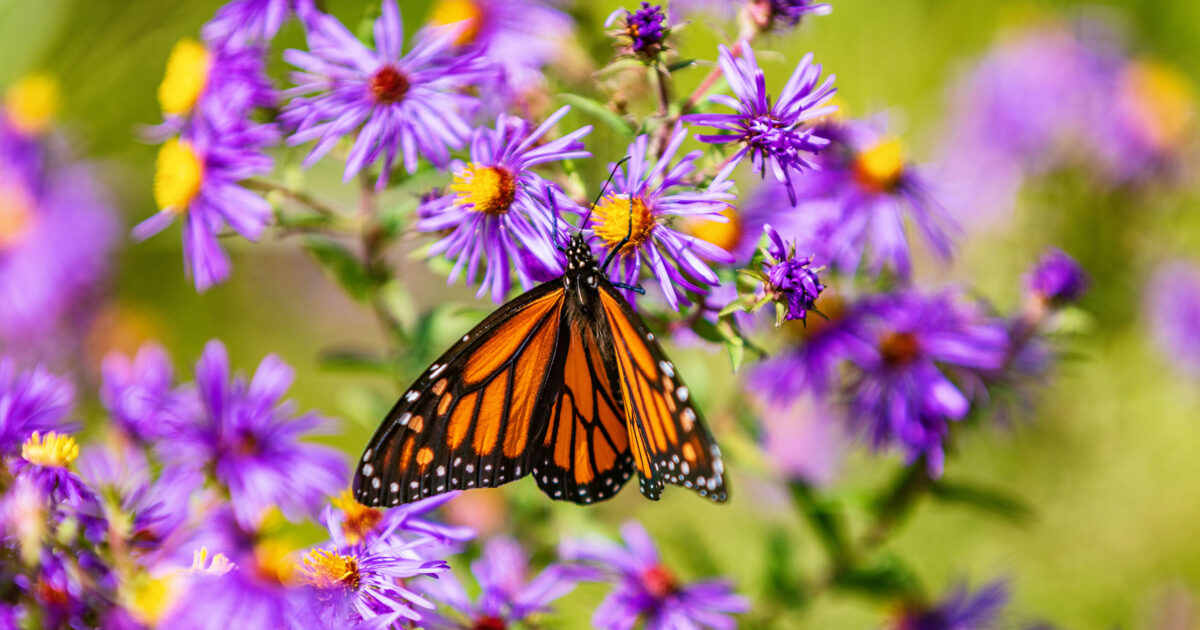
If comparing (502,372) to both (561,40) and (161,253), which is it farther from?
(161,253)

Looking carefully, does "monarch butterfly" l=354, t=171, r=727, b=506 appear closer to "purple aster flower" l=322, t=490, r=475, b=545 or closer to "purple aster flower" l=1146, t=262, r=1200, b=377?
"purple aster flower" l=322, t=490, r=475, b=545

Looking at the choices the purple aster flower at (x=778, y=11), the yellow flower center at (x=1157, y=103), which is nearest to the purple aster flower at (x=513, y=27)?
the purple aster flower at (x=778, y=11)

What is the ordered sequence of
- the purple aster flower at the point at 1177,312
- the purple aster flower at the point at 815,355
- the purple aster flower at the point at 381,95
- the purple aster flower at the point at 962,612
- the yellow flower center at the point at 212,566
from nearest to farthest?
the yellow flower center at the point at 212,566 → the purple aster flower at the point at 381,95 → the purple aster flower at the point at 815,355 → the purple aster flower at the point at 962,612 → the purple aster flower at the point at 1177,312

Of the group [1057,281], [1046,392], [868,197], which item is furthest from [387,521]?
[1046,392]

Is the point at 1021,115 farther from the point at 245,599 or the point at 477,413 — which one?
the point at 245,599

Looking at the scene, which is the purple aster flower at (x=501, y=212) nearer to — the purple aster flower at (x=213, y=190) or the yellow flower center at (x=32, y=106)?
the purple aster flower at (x=213, y=190)

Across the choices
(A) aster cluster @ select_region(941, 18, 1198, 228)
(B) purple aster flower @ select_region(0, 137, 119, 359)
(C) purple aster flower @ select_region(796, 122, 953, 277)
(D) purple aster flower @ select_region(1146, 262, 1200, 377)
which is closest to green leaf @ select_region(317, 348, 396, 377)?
(C) purple aster flower @ select_region(796, 122, 953, 277)
